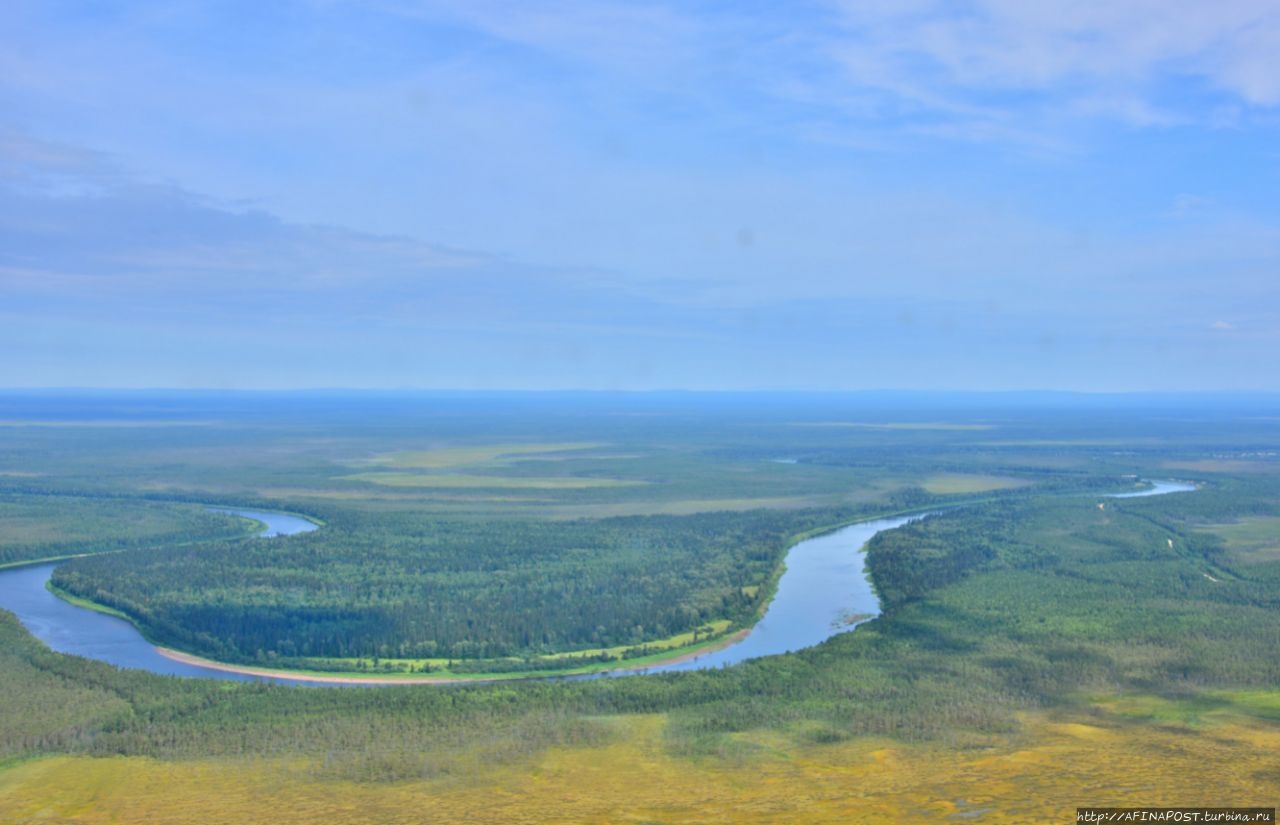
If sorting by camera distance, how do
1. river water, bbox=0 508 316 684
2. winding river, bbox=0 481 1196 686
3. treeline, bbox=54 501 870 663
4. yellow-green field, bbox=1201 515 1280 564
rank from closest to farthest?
river water, bbox=0 508 316 684, winding river, bbox=0 481 1196 686, treeline, bbox=54 501 870 663, yellow-green field, bbox=1201 515 1280 564

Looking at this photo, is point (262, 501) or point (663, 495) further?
point (663, 495)

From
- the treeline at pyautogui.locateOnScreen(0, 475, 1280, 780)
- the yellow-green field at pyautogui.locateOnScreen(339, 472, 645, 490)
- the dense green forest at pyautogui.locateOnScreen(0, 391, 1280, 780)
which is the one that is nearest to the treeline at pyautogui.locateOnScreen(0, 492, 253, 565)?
the dense green forest at pyautogui.locateOnScreen(0, 391, 1280, 780)

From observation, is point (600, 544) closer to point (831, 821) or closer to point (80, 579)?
point (80, 579)

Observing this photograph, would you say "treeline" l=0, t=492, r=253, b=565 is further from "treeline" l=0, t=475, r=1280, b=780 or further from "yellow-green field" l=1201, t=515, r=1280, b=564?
"yellow-green field" l=1201, t=515, r=1280, b=564

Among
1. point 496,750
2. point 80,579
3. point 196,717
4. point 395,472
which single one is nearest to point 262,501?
point 395,472

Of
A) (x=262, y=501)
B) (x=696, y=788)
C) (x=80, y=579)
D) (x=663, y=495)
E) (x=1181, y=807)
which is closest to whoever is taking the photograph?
(x=1181, y=807)

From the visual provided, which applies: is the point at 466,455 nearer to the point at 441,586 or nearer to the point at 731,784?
the point at 441,586

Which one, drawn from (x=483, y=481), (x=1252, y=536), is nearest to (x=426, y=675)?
(x=1252, y=536)
